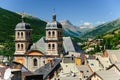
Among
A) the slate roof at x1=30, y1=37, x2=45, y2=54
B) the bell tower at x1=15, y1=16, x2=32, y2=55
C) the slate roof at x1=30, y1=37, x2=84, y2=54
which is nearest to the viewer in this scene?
the slate roof at x1=30, y1=37, x2=45, y2=54

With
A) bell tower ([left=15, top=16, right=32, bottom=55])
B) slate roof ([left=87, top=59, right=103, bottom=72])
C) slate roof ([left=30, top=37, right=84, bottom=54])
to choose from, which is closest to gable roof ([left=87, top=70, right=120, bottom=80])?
slate roof ([left=87, top=59, right=103, bottom=72])

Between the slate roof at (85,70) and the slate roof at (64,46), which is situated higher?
the slate roof at (64,46)

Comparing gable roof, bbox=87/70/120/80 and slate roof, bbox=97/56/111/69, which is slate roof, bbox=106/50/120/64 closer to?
slate roof, bbox=97/56/111/69

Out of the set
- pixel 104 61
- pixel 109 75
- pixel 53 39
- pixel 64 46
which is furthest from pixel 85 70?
pixel 64 46

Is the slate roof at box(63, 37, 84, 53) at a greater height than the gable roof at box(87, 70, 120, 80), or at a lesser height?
greater

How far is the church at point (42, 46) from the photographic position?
122m

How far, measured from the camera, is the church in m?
122

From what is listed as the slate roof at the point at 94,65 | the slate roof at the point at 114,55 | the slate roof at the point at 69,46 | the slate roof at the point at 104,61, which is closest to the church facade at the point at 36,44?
the slate roof at the point at 69,46

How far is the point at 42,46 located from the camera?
125062mm

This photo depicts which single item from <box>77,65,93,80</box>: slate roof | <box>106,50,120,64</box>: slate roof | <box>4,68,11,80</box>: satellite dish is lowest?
<box>4,68,11,80</box>: satellite dish

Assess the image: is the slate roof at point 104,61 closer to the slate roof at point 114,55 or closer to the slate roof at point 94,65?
the slate roof at point 114,55

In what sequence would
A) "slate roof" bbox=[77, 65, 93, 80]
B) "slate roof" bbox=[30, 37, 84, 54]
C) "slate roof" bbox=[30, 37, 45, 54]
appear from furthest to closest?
"slate roof" bbox=[30, 37, 84, 54] < "slate roof" bbox=[30, 37, 45, 54] < "slate roof" bbox=[77, 65, 93, 80]

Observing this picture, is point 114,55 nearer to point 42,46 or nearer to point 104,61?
point 104,61

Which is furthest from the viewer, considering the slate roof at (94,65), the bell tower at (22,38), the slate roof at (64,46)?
the bell tower at (22,38)
